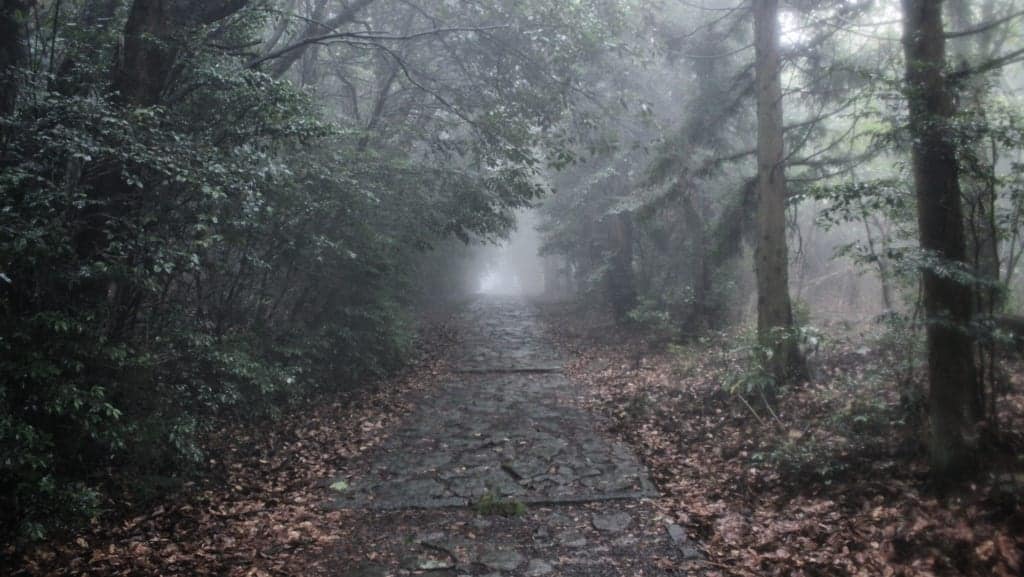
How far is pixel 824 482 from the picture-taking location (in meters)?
5.38

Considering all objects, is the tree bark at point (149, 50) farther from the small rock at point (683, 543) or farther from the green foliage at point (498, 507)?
the small rock at point (683, 543)

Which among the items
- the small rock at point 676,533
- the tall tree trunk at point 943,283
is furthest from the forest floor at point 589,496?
the tall tree trunk at point 943,283

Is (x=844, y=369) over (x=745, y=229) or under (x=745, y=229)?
under

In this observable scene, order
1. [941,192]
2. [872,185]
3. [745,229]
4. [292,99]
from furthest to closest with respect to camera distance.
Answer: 1. [745,229]
2. [292,99]
3. [872,185]
4. [941,192]

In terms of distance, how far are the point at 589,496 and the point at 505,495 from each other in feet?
2.77

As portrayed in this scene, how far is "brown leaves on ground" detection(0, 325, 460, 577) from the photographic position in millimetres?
4535

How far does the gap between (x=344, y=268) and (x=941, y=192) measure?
790 cm

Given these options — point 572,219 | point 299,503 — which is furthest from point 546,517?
point 572,219

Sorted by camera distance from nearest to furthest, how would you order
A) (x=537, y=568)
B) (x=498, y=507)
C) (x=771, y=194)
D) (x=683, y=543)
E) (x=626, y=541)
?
(x=537, y=568)
(x=683, y=543)
(x=626, y=541)
(x=498, y=507)
(x=771, y=194)

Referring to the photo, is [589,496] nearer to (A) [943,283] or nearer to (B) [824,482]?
(B) [824,482]

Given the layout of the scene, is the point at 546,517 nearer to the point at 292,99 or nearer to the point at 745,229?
the point at 292,99

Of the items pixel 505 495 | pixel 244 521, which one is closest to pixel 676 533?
pixel 505 495

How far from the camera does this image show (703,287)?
1393cm

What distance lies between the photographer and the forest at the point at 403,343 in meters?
4.54
